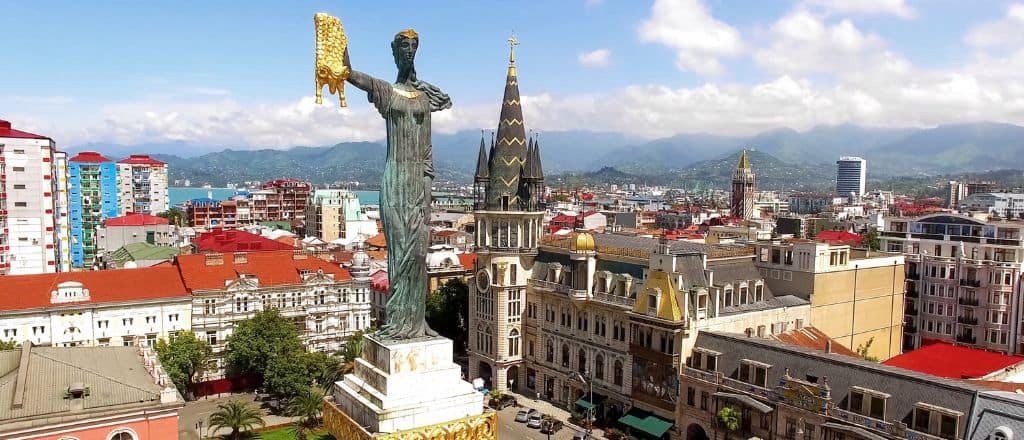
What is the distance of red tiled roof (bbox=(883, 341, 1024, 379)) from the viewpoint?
34812 mm

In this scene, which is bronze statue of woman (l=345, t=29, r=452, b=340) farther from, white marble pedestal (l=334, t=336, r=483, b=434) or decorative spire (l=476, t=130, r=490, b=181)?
decorative spire (l=476, t=130, r=490, b=181)

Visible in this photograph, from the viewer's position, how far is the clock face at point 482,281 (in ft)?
163

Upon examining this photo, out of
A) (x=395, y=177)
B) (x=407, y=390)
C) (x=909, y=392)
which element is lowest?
(x=909, y=392)

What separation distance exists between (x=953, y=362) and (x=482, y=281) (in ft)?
98.9

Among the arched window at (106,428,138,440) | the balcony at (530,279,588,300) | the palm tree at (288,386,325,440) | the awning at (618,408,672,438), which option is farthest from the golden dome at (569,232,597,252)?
the arched window at (106,428,138,440)

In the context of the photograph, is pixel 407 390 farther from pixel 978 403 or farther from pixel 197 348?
pixel 197 348

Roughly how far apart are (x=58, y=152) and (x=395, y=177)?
74.3 meters

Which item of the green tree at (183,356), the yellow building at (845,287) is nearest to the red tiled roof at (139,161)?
the green tree at (183,356)

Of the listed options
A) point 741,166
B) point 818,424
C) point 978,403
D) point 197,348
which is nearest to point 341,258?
point 197,348

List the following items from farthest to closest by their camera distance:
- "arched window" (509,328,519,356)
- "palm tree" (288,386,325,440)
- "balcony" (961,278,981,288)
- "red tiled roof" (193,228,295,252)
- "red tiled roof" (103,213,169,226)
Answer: "red tiled roof" (103,213,169,226)
"red tiled roof" (193,228,295,252)
"balcony" (961,278,981,288)
"arched window" (509,328,519,356)
"palm tree" (288,386,325,440)

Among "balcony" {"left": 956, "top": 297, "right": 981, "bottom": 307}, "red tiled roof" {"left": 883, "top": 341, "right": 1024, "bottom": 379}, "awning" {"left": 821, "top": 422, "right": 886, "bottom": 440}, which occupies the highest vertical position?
"balcony" {"left": 956, "top": 297, "right": 981, "bottom": 307}

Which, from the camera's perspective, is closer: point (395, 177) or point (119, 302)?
point (395, 177)

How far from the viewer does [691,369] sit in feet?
119

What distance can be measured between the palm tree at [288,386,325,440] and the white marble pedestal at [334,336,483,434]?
2954 cm
